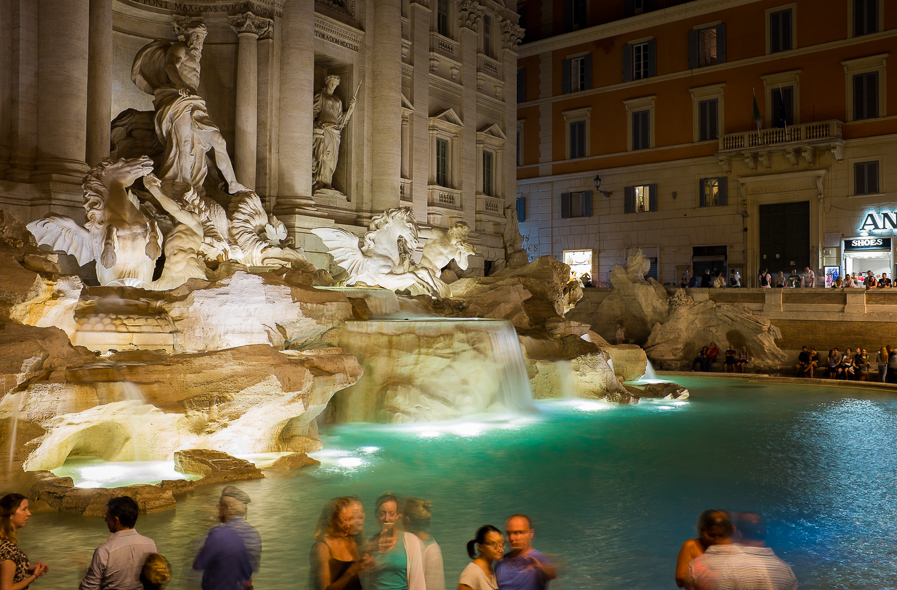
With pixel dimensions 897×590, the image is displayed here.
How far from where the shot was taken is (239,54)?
603 inches

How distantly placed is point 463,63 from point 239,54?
29.4ft

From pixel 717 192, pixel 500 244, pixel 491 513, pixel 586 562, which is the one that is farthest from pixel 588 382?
pixel 717 192

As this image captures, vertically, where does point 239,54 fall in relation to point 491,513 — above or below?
above

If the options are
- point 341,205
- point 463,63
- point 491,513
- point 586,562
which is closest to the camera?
point 586,562

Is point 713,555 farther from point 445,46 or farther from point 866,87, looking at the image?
point 866,87

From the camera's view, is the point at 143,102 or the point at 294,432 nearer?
the point at 294,432

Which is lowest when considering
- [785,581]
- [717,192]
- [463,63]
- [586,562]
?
[586,562]

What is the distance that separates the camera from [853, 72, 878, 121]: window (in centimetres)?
2300

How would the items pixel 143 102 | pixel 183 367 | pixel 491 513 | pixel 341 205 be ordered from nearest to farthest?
pixel 491 513 → pixel 183 367 → pixel 143 102 → pixel 341 205

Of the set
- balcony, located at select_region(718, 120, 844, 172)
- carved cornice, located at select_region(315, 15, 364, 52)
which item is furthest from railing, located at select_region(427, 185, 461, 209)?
balcony, located at select_region(718, 120, 844, 172)

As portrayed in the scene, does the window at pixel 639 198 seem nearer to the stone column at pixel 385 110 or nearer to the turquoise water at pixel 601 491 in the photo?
the stone column at pixel 385 110

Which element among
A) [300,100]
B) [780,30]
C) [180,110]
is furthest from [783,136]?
[180,110]

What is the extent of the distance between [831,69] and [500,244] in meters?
11.7

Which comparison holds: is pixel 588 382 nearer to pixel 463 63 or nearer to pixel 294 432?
pixel 294 432
